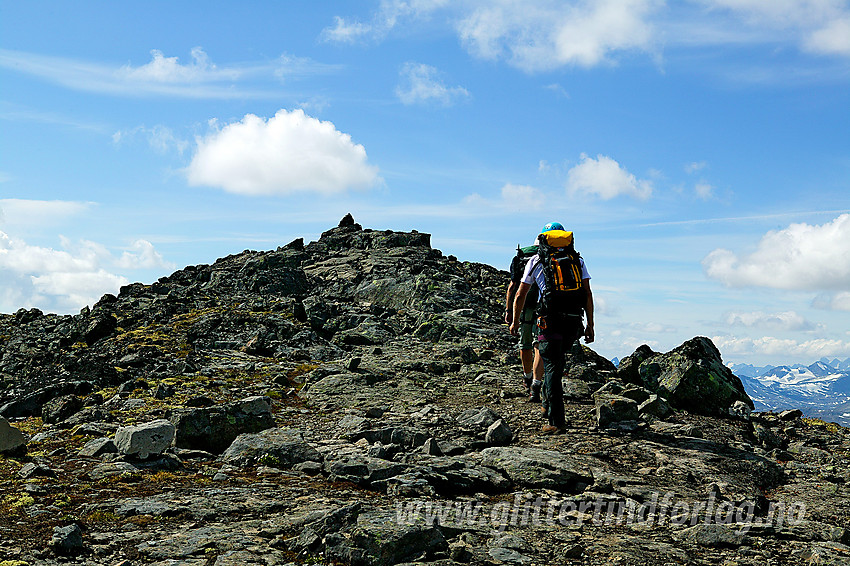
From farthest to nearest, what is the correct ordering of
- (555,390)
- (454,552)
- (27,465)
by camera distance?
(555,390)
(27,465)
(454,552)

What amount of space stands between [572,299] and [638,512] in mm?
4774

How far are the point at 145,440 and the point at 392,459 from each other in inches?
174

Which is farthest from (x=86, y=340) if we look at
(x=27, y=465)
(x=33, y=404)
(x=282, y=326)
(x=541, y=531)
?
(x=541, y=531)

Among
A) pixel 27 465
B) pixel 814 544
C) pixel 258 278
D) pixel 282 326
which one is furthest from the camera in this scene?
pixel 258 278

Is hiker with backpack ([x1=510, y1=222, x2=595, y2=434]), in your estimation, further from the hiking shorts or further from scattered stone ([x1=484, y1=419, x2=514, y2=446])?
the hiking shorts

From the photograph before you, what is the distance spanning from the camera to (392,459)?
10.4m

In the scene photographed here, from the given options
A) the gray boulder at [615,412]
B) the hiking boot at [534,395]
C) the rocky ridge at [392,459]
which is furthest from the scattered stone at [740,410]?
the hiking boot at [534,395]

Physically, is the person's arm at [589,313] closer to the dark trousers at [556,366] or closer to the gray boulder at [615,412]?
the dark trousers at [556,366]

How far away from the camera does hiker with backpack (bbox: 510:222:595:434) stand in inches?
480

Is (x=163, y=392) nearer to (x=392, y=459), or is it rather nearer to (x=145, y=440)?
(x=145, y=440)

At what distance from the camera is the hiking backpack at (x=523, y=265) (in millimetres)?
14789

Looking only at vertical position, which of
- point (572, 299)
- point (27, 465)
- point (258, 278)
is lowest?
point (27, 465)

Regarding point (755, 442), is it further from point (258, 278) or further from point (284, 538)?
point (258, 278)

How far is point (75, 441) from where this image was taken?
12477mm
